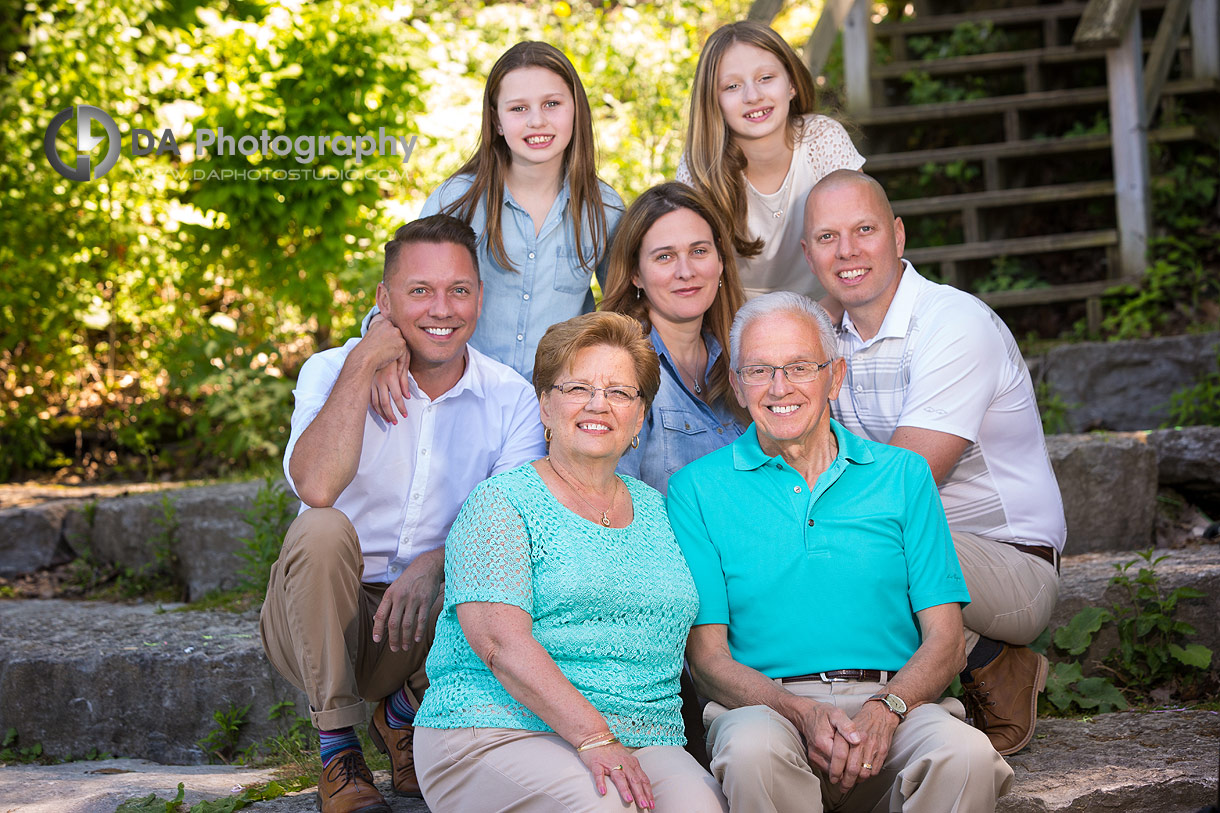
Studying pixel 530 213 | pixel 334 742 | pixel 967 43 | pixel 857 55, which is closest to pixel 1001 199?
pixel 857 55

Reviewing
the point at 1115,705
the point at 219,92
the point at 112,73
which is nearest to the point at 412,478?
the point at 1115,705

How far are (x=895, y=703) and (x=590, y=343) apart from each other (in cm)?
85

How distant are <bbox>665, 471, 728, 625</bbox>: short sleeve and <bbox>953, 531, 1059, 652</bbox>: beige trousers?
562 mm

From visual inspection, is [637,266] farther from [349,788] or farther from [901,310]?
[349,788]

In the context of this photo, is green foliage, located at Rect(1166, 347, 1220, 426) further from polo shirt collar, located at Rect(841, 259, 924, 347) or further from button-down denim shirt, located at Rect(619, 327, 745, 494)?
Result: button-down denim shirt, located at Rect(619, 327, 745, 494)

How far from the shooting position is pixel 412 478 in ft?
8.27

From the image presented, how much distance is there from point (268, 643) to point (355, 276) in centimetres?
266

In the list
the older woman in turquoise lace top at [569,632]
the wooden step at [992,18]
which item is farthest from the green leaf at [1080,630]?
the wooden step at [992,18]

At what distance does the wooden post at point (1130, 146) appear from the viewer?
15.6 feet

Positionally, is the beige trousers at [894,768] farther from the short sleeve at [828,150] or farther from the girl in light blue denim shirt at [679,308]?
the short sleeve at [828,150]

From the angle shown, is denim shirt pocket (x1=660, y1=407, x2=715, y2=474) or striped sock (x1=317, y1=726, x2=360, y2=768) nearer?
striped sock (x1=317, y1=726, x2=360, y2=768)

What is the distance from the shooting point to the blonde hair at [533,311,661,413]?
2.08 m

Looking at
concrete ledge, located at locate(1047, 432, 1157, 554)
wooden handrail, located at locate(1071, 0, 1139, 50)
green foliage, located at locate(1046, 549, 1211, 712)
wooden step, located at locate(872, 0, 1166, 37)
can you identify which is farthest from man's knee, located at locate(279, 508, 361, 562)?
wooden step, located at locate(872, 0, 1166, 37)

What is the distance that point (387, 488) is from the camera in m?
2.52
